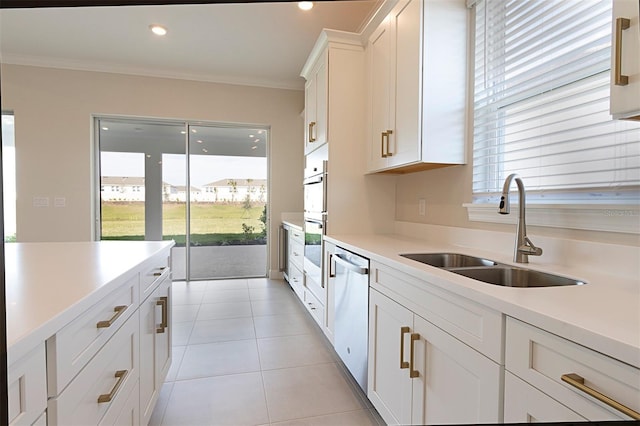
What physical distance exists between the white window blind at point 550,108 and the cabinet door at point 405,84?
0.36 m

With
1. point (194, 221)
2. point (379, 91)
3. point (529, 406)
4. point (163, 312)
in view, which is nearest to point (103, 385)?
point (163, 312)

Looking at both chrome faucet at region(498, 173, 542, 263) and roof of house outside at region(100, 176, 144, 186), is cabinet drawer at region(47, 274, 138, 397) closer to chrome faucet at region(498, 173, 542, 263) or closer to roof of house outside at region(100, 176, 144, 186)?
chrome faucet at region(498, 173, 542, 263)

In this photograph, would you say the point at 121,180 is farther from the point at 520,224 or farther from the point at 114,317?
the point at 520,224

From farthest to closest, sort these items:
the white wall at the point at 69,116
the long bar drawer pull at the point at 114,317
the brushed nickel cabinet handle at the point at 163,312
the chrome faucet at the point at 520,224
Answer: the white wall at the point at 69,116
the brushed nickel cabinet handle at the point at 163,312
the chrome faucet at the point at 520,224
the long bar drawer pull at the point at 114,317

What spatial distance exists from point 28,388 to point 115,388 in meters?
0.49

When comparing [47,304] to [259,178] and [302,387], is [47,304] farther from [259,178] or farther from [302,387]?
[259,178]

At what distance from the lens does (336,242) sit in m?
2.23

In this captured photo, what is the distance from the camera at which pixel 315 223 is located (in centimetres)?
280

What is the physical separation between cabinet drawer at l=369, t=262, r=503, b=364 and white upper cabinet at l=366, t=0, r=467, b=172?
0.80 meters

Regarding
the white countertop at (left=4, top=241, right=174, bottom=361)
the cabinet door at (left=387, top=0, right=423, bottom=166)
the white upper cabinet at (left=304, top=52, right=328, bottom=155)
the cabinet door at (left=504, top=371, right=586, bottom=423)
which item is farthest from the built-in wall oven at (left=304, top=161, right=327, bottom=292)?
the cabinet door at (left=504, top=371, right=586, bottom=423)

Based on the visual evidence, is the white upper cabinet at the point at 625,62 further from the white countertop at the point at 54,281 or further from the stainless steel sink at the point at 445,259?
the white countertop at the point at 54,281

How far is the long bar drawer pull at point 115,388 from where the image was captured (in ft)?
3.25

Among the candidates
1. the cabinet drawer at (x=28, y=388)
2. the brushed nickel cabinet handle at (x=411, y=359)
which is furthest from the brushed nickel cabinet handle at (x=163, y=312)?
the brushed nickel cabinet handle at (x=411, y=359)

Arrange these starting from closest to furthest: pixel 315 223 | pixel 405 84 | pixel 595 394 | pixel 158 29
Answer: pixel 595 394, pixel 405 84, pixel 315 223, pixel 158 29
